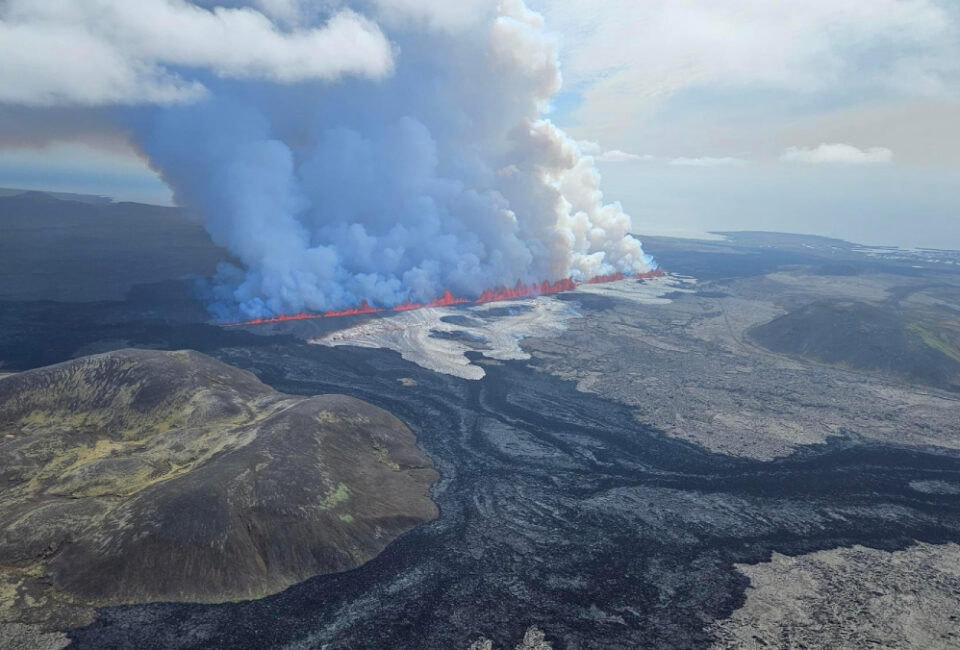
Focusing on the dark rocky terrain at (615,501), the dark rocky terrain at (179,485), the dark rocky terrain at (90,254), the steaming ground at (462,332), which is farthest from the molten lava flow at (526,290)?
the dark rocky terrain at (179,485)

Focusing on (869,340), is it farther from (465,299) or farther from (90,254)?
(90,254)

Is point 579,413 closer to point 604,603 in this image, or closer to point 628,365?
point 628,365

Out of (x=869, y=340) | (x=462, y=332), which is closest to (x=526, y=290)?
(x=462, y=332)

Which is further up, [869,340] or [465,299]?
[465,299]

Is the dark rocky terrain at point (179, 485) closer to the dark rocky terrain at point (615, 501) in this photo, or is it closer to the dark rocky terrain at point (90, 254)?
the dark rocky terrain at point (615, 501)

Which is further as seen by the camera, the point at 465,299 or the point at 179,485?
the point at 465,299

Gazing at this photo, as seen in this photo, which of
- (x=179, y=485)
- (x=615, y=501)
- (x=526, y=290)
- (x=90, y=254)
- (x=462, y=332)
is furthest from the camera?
(x=526, y=290)

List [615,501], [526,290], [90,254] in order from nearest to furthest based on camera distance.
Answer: [615,501]
[90,254]
[526,290]
